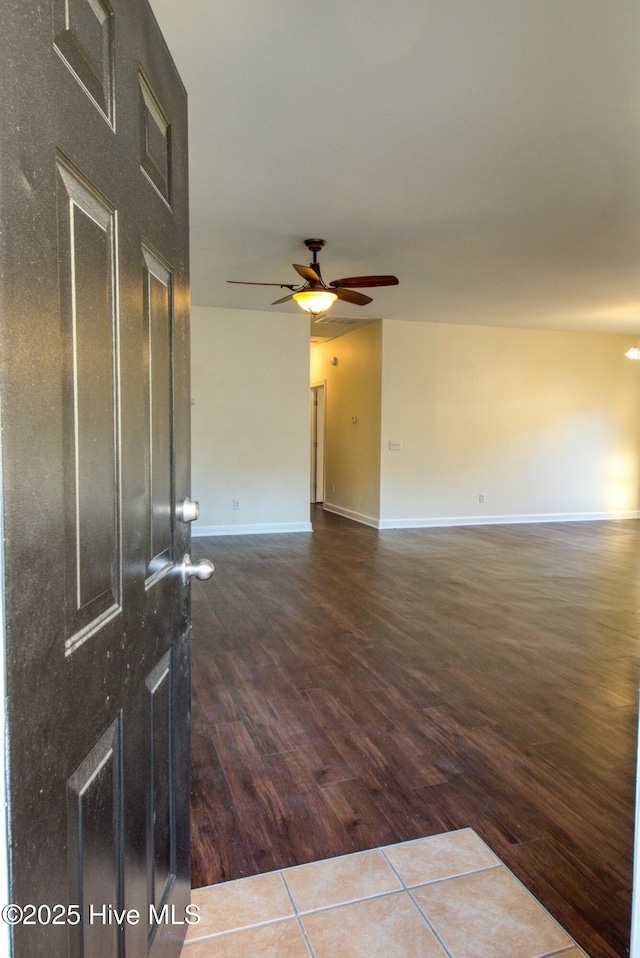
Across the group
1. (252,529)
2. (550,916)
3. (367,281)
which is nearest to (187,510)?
(550,916)

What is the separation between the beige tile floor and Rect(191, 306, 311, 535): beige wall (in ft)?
17.4

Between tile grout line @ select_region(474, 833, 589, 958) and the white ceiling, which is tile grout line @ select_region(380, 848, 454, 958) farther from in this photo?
the white ceiling

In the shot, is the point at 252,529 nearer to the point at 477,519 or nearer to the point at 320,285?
the point at 477,519

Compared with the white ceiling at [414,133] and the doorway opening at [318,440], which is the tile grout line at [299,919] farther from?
the doorway opening at [318,440]

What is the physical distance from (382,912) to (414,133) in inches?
122

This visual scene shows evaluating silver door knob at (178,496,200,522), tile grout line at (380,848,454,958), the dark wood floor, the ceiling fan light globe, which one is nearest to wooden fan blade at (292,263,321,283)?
the ceiling fan light globe

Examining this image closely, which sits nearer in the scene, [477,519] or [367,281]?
[367,281]

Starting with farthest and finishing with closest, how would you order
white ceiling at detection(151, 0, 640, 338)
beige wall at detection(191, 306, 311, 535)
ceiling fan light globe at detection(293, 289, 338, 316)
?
beige wall at detection(191, 306, 311, 535)
ceiling fan light globe at detection(293, 289, 338, 316)
white ceiling at detection(151, 0, 640, 338)

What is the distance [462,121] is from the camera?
105 inches

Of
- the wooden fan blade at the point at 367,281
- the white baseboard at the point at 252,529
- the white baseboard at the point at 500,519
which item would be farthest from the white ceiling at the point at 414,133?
the white baseboard at the point at 500,519

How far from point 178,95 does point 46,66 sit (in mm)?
698

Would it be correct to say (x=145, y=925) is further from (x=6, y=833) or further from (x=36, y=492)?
(x=36, y=492)

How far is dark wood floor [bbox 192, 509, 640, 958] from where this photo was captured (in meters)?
1.74

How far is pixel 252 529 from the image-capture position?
7168 millimetres
